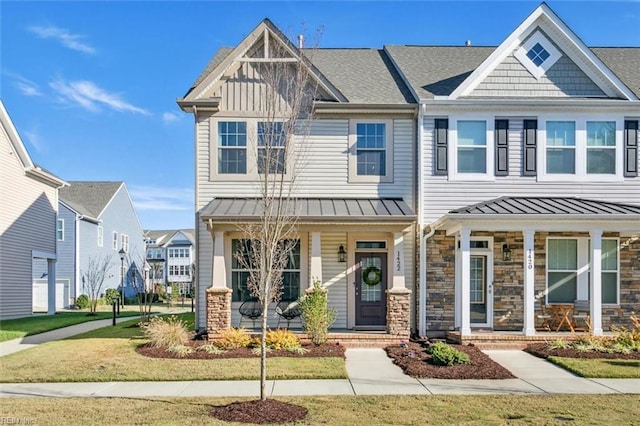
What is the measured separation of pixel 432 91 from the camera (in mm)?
13852

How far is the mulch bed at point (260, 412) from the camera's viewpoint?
6.46 m

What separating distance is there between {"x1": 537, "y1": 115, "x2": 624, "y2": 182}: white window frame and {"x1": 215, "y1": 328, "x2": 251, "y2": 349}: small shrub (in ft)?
29.1

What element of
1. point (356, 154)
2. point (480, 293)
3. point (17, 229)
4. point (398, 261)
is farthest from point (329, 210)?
point (17, 229)

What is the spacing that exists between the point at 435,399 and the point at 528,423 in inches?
58.8

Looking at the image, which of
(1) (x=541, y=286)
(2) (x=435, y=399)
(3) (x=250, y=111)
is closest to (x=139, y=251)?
(3) (x=250, y=111)

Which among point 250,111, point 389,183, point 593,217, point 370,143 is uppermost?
point 250,111

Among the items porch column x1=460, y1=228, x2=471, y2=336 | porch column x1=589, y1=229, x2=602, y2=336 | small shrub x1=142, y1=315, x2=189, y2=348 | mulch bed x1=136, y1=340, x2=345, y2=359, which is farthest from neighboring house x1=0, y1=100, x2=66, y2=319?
porch column x1=589, y1=229, x2=602, y2=336

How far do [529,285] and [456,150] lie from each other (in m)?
3.98

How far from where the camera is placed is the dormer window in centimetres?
1333

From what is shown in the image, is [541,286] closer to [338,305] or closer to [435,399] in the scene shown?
[338,305]

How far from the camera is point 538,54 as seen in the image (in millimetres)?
13398

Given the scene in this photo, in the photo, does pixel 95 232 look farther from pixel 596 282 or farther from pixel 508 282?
pixel 596 282

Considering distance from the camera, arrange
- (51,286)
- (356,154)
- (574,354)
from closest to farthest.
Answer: (574,354)
(356,154)
(51,286)

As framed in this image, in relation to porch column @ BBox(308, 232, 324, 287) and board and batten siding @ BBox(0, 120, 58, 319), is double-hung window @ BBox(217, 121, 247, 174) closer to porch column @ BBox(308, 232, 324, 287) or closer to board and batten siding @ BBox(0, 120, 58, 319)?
porch column @ BBox(308, 232, 324, 287)
